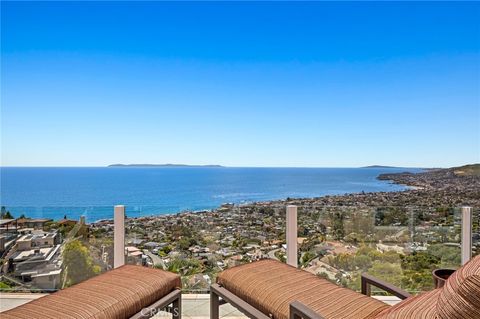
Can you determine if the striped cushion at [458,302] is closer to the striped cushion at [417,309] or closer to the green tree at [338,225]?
the striped cushion at [417,309]

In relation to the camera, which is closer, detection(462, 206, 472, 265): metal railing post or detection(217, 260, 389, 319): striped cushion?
detection(217, 260, 389, 319): striped cushion

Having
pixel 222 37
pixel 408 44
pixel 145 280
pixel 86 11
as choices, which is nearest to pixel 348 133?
pixel 408 44

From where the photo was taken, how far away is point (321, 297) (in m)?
1.90

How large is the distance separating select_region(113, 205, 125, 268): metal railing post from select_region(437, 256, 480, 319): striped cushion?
10.6ft

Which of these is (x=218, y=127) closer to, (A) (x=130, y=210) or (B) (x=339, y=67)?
(B) (x=339, y=67)

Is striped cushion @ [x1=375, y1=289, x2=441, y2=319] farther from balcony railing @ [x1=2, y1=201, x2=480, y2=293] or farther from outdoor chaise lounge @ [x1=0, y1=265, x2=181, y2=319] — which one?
balcony railing @ [x1=2, y1=201, x2=480, y2=293]

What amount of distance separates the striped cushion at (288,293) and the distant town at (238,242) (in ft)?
3.92

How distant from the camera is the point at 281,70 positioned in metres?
10.9

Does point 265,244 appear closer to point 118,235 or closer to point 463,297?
point 118,235

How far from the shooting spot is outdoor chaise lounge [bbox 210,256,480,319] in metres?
1.01

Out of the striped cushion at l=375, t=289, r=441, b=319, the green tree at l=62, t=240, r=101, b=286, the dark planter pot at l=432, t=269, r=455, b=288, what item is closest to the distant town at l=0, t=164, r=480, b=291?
the green tree at l=62, t=240, r=101, b=286

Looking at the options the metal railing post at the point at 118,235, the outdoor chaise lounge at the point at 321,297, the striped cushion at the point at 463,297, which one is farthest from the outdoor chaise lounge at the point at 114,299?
the striped cushion at the point at 463,297

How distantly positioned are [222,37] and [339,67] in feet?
13.2

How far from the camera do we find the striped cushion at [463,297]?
0.95 m
